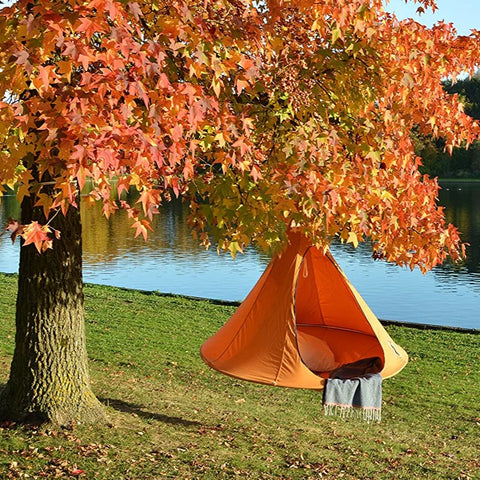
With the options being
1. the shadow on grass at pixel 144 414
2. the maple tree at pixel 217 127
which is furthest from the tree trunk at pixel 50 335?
the shadow on grass at pixel 144 414

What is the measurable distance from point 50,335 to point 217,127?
3044mm

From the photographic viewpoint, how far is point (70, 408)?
730cm

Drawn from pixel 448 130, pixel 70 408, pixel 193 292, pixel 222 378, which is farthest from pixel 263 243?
pixel 193 292

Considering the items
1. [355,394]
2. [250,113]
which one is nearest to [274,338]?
[355,394]

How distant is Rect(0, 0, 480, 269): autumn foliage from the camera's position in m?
4.27

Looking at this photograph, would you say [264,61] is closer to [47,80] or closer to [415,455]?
[47,80]

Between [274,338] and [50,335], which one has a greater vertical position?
[50,335]


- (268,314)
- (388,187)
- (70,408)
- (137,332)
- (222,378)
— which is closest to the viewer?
(388,187)

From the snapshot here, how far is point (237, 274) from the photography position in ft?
85.6

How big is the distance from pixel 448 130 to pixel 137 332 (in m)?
8.84

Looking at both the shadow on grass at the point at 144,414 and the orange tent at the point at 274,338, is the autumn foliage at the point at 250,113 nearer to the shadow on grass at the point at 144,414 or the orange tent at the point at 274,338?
the orange tent at the point at 274,338

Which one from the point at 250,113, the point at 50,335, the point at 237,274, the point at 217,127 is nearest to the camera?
the point at 217,127

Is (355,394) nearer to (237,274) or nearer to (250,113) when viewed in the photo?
(250,113)

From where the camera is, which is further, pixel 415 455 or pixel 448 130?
pixel 415 455
